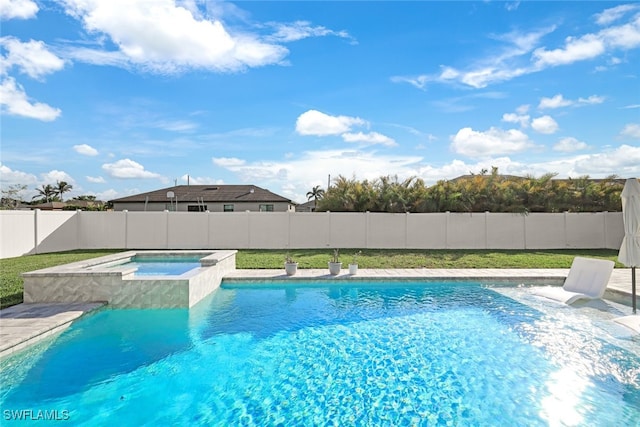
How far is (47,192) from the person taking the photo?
56312 millimetres

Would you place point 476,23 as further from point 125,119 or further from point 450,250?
point 125,119

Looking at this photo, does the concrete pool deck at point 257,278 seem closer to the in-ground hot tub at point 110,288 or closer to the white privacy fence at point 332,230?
the in-ground hot tub at point 110,288

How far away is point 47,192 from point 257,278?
6159cm

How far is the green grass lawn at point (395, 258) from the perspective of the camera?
11844 mm

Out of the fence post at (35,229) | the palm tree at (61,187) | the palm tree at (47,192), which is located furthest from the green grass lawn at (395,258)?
the palm tree at (61,187)

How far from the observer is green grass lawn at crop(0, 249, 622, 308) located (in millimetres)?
11844

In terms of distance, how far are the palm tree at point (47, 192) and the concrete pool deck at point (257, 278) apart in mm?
59291

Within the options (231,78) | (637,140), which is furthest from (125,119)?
(637,140)

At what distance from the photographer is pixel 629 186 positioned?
6.55 meters

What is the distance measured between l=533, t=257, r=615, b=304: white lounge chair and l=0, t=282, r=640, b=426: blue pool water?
776 mm

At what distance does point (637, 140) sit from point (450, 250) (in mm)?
7177

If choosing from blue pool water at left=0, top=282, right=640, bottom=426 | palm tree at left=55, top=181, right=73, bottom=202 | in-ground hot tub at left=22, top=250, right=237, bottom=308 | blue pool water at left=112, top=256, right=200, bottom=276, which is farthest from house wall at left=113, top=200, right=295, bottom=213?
palm tree at left=55, top=181, right=73, bottom=202

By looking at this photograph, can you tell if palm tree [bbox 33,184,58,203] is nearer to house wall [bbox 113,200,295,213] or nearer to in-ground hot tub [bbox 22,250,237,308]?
house wall [bbox 113,200,295,213]

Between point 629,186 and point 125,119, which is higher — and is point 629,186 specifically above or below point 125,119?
below
